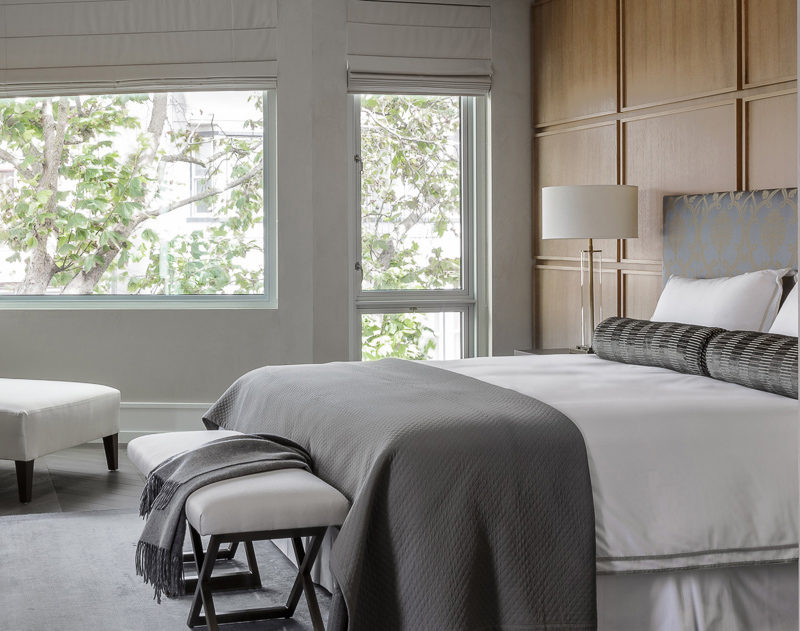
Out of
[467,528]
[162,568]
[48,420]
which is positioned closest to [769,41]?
[467,528]

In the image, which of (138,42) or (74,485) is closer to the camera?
(74,485)

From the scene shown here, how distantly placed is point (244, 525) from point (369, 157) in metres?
3.83

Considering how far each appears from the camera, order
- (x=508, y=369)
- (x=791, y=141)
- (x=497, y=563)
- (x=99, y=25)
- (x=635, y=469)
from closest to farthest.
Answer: (x=497, y=563) → (x=635, y=469) → (x=508, y=369) → (x=791, y=141) → (x=99, y=25)

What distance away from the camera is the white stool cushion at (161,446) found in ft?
9.80

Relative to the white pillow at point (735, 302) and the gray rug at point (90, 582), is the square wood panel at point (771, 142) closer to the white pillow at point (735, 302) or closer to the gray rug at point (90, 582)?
the white pillow at point (735, 302)

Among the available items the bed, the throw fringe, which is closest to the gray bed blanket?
the bed

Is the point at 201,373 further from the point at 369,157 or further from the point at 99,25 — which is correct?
the point at 99,25

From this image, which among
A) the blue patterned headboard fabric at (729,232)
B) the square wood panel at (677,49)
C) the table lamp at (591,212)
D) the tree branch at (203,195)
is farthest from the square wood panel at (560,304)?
the tree branch at (203,195)

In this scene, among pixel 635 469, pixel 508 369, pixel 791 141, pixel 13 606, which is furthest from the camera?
pixel 791 141

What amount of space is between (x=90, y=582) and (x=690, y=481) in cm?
204

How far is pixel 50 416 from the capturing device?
178 inches

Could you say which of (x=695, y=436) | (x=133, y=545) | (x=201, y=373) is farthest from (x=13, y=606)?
(x=201, y=373)

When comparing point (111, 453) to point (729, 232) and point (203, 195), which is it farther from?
point (729, 232)

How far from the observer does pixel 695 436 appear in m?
2.65
